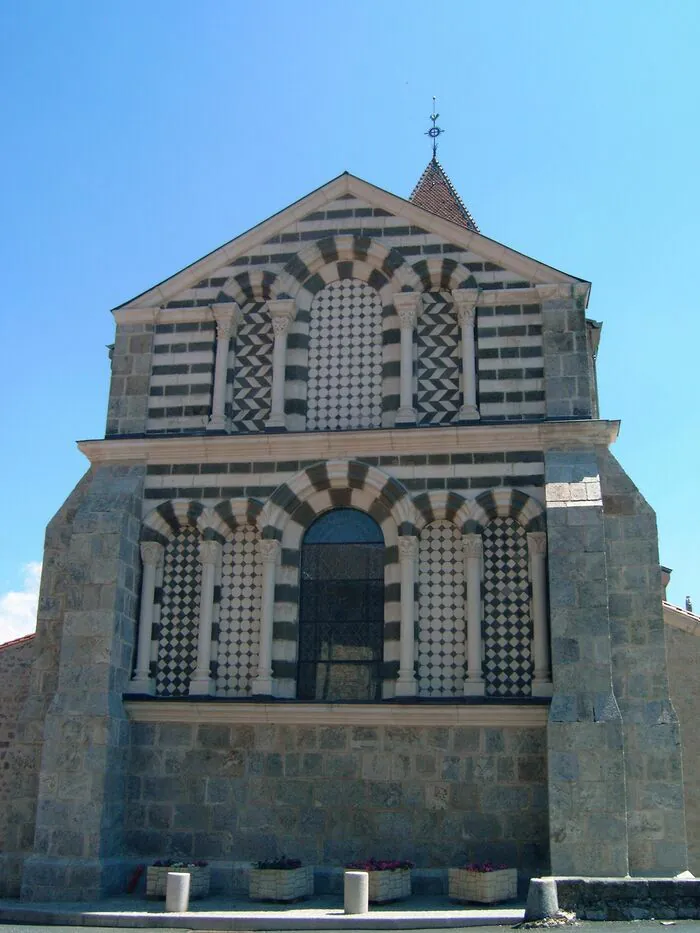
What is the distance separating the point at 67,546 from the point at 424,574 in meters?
6.20

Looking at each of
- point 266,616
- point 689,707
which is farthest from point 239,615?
point 689,707

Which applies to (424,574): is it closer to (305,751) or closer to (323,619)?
(323,619)

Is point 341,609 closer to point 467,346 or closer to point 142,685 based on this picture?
point 142,685

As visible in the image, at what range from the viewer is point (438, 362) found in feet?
62.0

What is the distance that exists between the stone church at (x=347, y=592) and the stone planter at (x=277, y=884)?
27.0 inches

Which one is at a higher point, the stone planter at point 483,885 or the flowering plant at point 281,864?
the flowering plant at point 281,864

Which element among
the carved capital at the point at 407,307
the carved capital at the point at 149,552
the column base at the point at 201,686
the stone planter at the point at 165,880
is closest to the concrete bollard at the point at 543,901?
the stone planter at the point at 165,880

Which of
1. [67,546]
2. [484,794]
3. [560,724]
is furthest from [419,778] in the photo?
[67,546]

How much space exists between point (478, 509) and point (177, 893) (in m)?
7.26

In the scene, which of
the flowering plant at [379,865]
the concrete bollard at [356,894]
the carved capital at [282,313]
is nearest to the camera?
the concrete bollard at [356,894]

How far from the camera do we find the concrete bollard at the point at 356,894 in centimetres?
1428

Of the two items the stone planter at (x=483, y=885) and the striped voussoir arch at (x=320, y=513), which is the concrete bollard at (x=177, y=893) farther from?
the stone planter at (x=483, y=885)

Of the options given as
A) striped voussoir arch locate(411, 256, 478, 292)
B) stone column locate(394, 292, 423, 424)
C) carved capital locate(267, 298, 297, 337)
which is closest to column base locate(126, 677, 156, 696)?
stone column locate(394, 292, 423, 424)

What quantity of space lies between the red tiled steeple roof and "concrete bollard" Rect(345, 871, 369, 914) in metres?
16.6
